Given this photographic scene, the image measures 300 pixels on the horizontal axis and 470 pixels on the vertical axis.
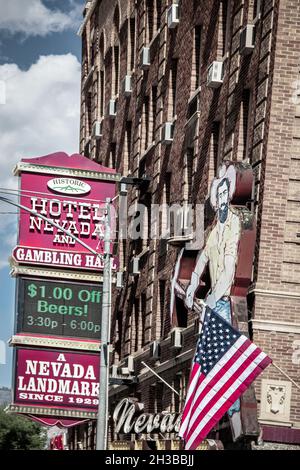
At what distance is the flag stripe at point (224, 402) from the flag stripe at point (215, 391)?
69mm

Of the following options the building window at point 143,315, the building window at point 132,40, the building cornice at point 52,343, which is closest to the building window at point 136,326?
the building window at point 143,315

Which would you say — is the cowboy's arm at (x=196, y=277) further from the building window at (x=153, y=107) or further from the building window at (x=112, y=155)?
the building window at (x=112, y=155)

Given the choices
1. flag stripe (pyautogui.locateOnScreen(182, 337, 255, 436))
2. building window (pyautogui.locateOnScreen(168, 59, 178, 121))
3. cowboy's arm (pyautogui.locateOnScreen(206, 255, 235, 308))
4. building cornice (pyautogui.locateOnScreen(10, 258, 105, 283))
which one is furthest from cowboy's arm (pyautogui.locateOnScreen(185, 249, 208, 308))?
building window (pyautogui.locateOnScreen(168, 59, 178, 121))

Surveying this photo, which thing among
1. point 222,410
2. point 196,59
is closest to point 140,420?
point 222,410

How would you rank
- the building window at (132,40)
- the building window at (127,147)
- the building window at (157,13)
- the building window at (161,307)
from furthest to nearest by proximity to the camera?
the building window at (132,40) → the building window at (127,147) → the building window at (157,13) → the building window at (161,307)

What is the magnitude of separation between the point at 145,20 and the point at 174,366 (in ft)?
47.4

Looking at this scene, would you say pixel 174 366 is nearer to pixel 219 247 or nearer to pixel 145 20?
pixel 219 247

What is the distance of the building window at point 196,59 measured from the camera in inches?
1490

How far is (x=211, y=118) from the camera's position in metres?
34.3

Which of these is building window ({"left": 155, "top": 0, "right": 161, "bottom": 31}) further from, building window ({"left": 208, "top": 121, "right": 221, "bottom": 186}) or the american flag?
the american flag

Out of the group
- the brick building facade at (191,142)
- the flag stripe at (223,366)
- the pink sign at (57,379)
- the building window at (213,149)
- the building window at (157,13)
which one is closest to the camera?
the flag stripe at (223,366)

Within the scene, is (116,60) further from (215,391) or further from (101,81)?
(215,391)

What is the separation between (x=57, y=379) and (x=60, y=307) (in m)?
2.34
